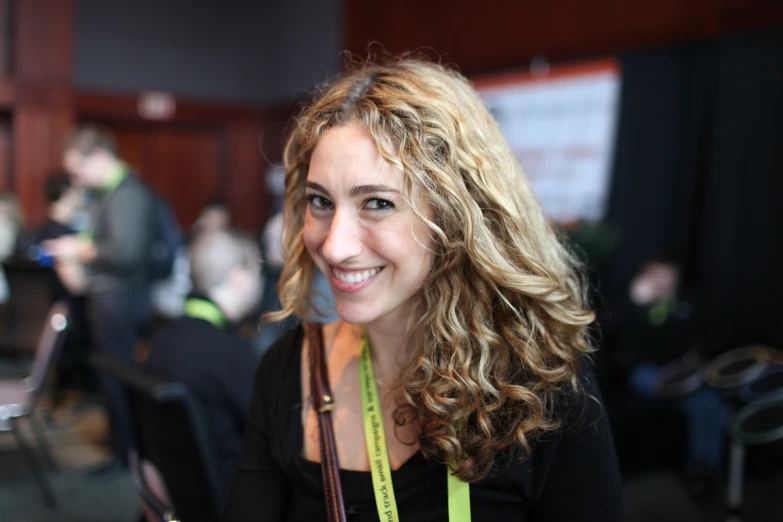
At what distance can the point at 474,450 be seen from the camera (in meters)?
1.05

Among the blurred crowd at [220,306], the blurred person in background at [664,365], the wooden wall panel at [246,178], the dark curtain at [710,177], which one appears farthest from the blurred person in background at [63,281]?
the wooden wall panel at [246,178]

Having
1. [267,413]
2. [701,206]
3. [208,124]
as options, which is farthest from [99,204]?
[208,124]

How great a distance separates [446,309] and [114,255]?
306 centimetres

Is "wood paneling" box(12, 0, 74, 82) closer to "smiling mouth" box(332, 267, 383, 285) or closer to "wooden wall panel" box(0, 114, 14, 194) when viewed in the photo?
"wooden wall panel" box(0, 114, 14, 194)

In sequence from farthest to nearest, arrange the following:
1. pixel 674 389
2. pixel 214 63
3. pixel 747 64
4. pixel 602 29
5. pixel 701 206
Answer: pixel 214 63 < pixel 602 29 < pixel 701 206 < pixel 747 64 < pixel 674 389

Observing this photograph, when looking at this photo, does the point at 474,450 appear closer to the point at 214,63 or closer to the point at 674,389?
the point at 674,389

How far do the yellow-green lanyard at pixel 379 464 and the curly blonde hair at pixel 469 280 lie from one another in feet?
0.13

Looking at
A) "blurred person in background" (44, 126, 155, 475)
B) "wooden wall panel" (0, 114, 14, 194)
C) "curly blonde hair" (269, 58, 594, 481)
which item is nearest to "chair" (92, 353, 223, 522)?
"curly blonde hair" (269, 58, 594, 481)

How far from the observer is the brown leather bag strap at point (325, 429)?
1.08m

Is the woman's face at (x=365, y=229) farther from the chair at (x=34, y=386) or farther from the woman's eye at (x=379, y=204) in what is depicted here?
the chair at (x=34, y=386)

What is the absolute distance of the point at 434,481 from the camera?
3.54ft

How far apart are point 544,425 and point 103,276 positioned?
10.8 feet

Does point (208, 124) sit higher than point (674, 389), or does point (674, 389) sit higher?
point (208, 124)

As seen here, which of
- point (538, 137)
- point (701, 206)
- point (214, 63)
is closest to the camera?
point (701, 206)
